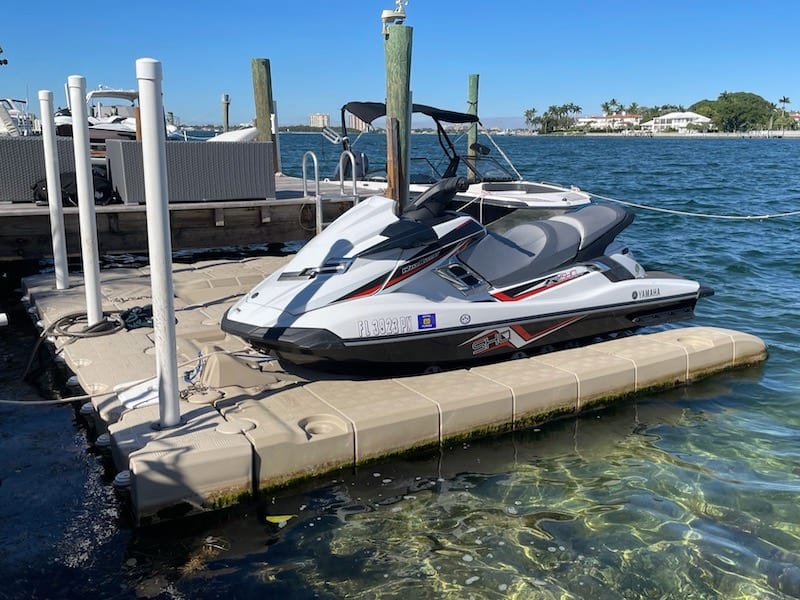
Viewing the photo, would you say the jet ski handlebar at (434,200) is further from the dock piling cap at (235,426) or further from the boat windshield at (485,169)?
the boat windshield at (485,169)

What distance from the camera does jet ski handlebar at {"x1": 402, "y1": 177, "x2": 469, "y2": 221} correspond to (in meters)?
5.17

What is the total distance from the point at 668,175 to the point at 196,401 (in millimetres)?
29488

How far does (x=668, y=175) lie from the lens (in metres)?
30.3

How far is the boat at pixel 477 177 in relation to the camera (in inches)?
375

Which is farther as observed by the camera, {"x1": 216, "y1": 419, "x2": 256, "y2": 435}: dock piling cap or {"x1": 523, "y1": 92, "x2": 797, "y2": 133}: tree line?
{"x1": 523, "y1": 92, "x2": 797, "y2": 133}: tree line

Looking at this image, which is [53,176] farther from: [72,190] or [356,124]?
[356,124]

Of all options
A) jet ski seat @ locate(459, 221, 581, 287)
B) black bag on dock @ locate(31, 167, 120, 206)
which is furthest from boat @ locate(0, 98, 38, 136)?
jet ski seat @ locate(459, 221, 581, 287)

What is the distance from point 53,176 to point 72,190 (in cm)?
232

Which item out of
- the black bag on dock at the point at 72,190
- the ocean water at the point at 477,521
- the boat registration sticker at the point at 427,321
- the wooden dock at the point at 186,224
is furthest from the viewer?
the black bag on dock at the point at 72,190

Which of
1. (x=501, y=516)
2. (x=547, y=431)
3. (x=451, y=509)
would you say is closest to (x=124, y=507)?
(x=451, y=509)

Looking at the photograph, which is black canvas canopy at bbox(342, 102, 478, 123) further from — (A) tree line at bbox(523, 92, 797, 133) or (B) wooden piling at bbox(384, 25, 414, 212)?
(A) tree line at bbox(523, 92, 797, 133)

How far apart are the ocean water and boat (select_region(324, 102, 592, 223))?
17.2 ft

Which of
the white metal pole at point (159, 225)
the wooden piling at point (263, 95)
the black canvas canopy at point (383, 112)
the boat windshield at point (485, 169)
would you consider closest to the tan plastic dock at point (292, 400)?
the white metal pole at point (159, 225)

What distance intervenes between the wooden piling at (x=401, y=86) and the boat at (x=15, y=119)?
9354 mm
